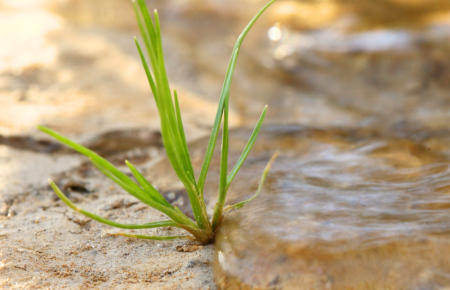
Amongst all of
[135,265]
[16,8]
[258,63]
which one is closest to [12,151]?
[135,265]

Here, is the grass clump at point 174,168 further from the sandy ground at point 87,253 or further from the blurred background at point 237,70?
the blurred background at point 237,70

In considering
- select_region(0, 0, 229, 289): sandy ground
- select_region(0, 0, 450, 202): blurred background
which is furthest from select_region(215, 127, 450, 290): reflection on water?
select_region(0, 0, 450, 202): blurred background

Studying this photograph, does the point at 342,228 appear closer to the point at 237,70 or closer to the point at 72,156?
the point at 72,156

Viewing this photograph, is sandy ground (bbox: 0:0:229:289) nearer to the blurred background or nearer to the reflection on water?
the blurred background

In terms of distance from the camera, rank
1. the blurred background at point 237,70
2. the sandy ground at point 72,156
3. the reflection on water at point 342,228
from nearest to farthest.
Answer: the reflection on water at point 342,228 < the sandy ground at point 72,156 < the blurred background at point 237,70

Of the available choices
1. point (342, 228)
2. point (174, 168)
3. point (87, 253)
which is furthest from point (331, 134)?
point (87, 253)

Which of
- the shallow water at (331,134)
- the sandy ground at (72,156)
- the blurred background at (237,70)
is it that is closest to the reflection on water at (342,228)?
the shallow water at (331,134)

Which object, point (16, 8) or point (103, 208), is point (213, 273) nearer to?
point (103, 208)

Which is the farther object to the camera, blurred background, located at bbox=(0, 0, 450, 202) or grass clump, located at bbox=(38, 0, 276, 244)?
blurred background, located at bbox=(0, 0, 450, 202)
